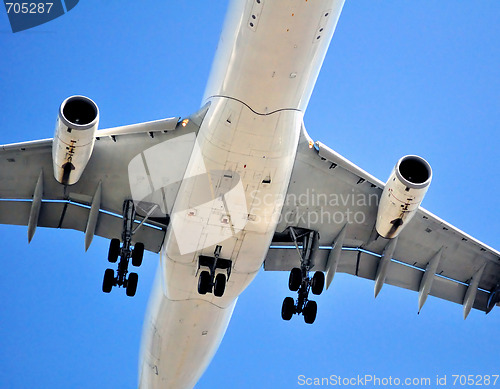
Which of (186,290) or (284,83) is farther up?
(284,83)

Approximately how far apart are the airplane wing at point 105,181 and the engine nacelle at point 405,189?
4.31 meters

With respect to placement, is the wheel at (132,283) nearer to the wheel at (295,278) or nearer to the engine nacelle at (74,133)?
the wheel at (295,278)

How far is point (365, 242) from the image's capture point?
20.5m

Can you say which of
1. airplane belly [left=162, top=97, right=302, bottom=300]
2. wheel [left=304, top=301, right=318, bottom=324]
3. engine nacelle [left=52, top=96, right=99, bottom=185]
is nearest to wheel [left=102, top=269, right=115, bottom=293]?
airplane belly [left=162, top=97, right=302, bottom=300]

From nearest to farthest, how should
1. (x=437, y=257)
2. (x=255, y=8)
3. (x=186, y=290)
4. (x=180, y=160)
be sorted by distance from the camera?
(x=255, y=8) → (x=180, y=160) → (x=186, y=290) → (x=437, y=257)

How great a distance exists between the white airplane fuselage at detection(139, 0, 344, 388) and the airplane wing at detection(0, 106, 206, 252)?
→ 37.6 inches

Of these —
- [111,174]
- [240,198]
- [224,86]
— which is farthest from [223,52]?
[111,174]

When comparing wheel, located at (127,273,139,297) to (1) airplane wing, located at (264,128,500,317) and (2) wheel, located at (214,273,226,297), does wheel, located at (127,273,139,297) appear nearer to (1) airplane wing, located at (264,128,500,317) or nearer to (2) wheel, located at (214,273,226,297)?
(2) wheel, located at (214,273,226,297)

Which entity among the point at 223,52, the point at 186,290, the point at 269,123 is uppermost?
the point at 223,52

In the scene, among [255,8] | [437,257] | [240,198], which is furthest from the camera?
[437,257]

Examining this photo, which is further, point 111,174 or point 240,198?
point 111,174

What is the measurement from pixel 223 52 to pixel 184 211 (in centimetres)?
349

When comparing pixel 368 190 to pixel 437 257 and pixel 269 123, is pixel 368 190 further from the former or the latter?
pixel 269 123

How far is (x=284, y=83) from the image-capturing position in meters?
14.8
